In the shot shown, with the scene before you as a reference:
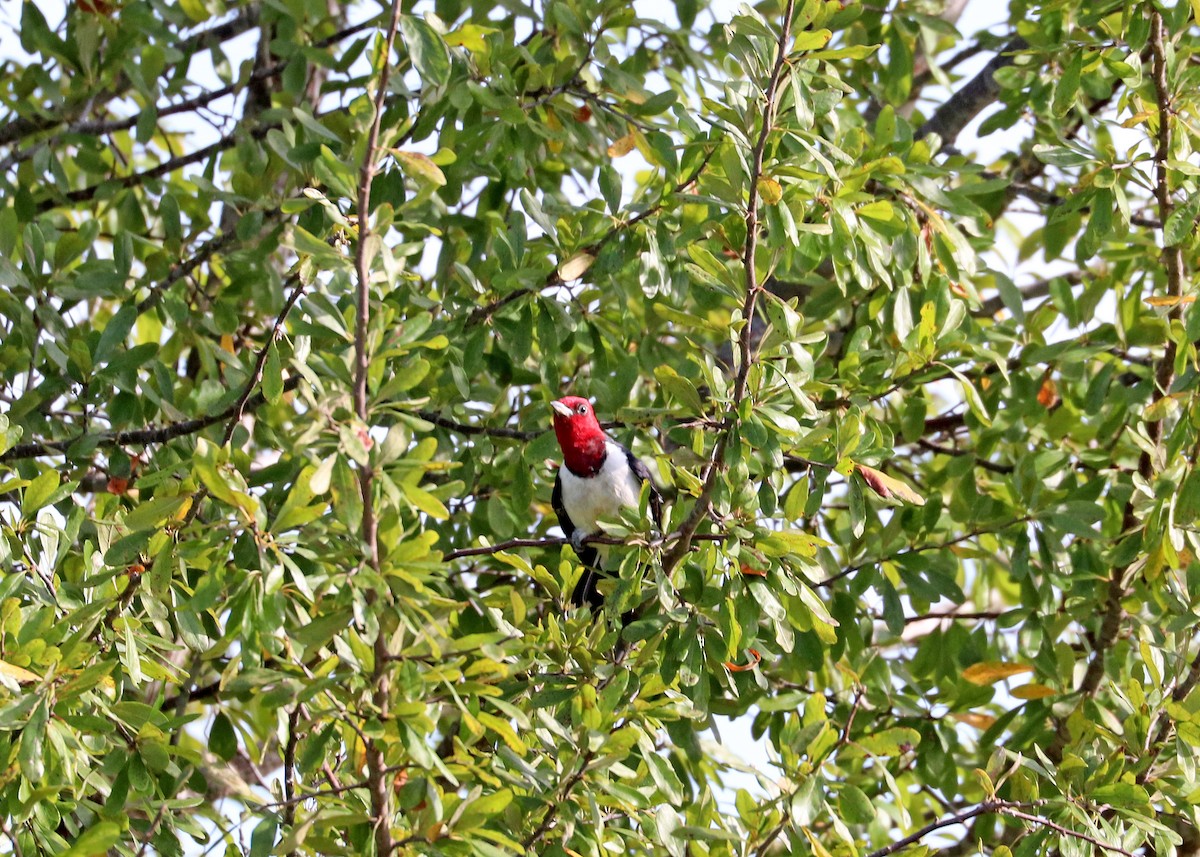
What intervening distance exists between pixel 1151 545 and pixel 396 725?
248cm

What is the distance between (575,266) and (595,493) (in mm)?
1420

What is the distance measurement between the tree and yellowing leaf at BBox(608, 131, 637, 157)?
0.4 inches

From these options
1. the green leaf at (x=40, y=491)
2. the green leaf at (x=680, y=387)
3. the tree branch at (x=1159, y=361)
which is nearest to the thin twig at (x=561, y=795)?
the green leaf at (x=680, y=387)

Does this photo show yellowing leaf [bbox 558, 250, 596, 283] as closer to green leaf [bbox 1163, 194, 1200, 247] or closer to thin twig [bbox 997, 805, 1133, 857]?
green leaf [bbox 1163, 194, 1200, 247]

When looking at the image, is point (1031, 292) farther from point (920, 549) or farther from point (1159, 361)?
point (920, 549)

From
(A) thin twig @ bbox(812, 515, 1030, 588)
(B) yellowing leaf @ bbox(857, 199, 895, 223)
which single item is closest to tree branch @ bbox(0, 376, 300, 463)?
(B) yellowing leaf @ bbox(857, 199, 895, 223)

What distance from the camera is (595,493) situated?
540cm

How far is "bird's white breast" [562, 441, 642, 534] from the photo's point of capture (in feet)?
17.7

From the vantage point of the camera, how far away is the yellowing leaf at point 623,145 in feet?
15.9

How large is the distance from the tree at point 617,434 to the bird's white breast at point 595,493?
0.43 metres

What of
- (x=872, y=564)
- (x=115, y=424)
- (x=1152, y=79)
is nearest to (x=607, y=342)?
(x=872, y=564)

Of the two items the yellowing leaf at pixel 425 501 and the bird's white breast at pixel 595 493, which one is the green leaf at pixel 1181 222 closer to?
the bird's white breast at pixel 595 493

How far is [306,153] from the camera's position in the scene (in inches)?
166

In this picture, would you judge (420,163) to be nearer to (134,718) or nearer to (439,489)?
(439,489)
